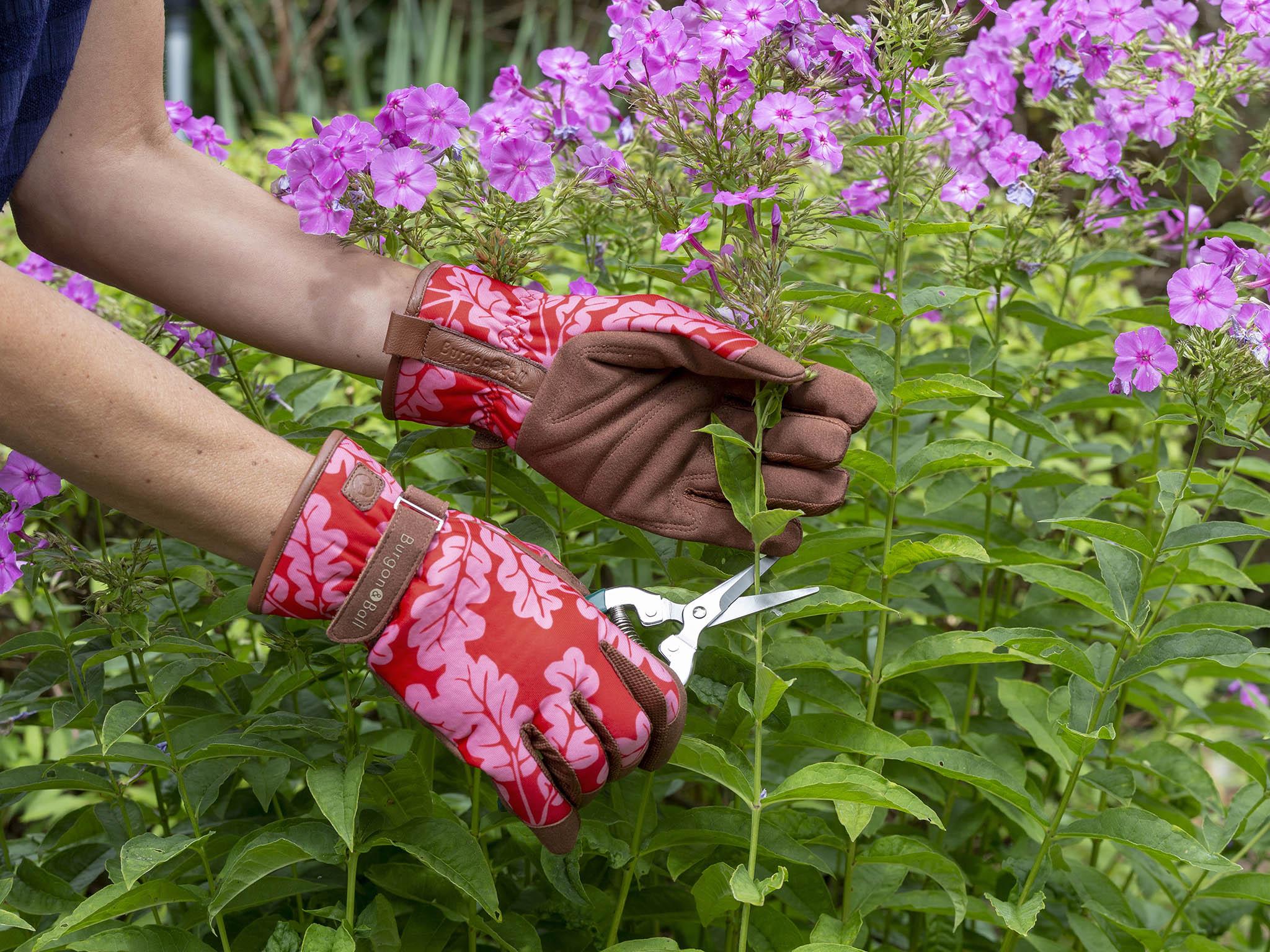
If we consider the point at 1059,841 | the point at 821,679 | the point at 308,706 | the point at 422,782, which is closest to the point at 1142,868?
the point at 1059,841

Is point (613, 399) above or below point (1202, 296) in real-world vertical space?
below

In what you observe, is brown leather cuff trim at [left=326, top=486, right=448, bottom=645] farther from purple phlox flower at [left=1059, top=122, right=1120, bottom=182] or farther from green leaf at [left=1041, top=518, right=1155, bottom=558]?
purple phlox flower at [left=1059, top=122, right=1120, bottom=182]

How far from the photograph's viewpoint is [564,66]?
1.70m

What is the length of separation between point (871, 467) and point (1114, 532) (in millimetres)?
299

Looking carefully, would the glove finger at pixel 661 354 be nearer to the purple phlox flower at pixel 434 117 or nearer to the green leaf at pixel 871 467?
the green leaf at pixel 871 467

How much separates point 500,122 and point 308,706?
3.02 ft

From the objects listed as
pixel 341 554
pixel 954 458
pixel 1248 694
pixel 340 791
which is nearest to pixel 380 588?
pixel 341 554

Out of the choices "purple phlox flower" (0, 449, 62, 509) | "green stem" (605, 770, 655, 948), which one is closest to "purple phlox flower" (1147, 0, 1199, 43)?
"green stem" (605, 770, 655, 948)

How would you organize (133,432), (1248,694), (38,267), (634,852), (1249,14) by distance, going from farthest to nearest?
(1248,694) < (38,267) < (1249,14) < (634,852) < (133,432)

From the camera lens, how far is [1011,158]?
1.77 meters

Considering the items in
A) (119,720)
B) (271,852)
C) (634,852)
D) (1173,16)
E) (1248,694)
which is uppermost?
(1173,16)

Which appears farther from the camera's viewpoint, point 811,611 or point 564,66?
point 564,66

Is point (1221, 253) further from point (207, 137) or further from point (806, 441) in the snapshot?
point (207, 137)

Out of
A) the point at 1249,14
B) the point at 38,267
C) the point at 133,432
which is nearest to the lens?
the point at 133,432
